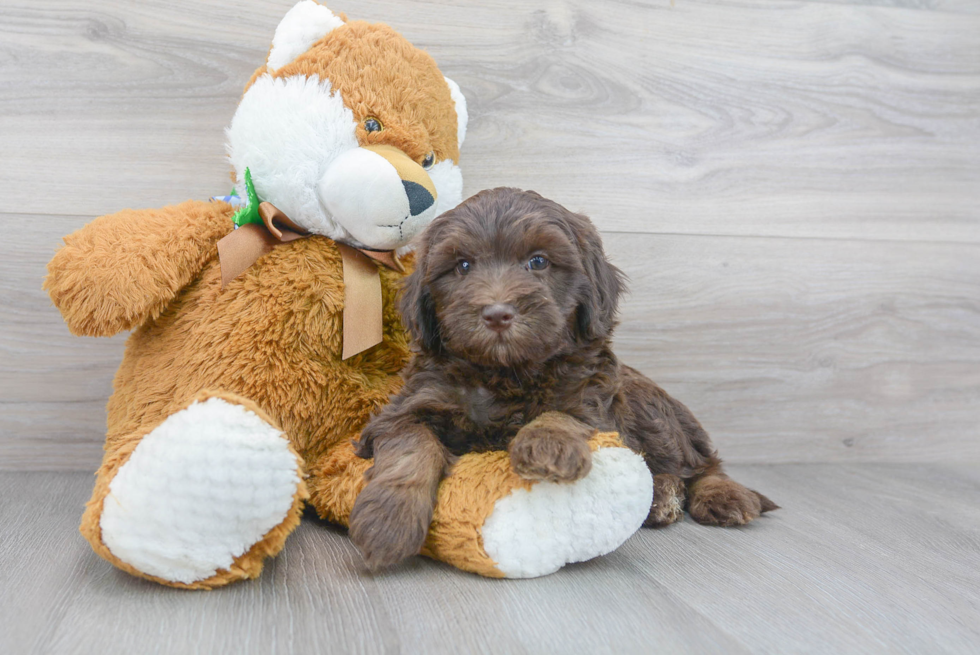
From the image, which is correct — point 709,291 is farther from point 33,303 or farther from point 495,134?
point 33,303

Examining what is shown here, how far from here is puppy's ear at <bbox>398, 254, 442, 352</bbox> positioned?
1711 millimetres

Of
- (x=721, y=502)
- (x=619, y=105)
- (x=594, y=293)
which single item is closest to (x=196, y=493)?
(x=594, y=293)

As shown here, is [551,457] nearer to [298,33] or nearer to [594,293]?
[594,293]

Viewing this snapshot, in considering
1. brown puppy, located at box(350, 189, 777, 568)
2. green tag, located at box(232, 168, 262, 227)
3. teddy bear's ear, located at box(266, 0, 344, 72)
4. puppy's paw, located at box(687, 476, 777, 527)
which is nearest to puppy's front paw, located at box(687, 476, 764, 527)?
puppy's paw, located at box(687, 476, 777, 527)

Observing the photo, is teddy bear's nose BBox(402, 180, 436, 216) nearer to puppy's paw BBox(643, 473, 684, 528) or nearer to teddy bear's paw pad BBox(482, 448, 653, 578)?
teddy bear's paw pad BBox(482, 448, 653, 578)

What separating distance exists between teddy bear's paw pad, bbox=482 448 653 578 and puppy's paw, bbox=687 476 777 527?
52 cm

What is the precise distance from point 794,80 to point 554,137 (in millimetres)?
898

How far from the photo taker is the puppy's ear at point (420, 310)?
1.71 meters

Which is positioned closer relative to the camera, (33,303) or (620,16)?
(33,303)

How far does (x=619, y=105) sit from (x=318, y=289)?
4.24 feet

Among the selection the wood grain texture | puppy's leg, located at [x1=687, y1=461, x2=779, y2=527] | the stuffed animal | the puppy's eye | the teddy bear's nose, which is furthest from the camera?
the wood grain texture

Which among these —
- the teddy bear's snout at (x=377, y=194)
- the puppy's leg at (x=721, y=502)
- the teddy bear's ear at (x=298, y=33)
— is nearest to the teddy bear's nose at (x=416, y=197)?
the teddy bear's snout at (x=377, y=194)

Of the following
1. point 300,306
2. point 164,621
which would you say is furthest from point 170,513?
point 300,306

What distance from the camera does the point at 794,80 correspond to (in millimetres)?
2641
